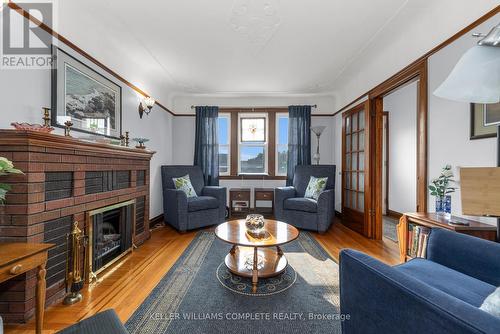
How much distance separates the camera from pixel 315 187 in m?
3.66

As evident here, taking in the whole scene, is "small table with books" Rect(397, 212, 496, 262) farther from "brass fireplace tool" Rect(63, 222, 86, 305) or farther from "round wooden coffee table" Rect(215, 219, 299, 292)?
"brass fireplace tool" Rect(63, 222, 86, 305)

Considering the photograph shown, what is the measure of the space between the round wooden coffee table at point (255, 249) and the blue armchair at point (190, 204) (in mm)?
1200

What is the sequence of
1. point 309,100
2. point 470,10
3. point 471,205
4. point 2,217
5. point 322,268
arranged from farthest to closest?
1. point 309,100
2. point 322,268
3. point 470,10
4. point 2,217
5. point 471,205

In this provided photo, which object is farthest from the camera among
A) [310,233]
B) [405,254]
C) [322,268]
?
[310,233]

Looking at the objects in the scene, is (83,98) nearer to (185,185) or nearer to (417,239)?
(185,185)

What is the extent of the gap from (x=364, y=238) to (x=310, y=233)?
751 mm

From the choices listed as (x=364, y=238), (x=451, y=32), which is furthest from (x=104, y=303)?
(x=451, y=32)

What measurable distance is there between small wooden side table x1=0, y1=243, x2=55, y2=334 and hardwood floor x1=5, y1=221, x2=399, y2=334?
320 mm

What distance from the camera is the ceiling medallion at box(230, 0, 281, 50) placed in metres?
1.94

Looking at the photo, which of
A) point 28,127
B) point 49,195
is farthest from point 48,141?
point 49,195

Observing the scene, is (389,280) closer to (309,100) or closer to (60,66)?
(60,66)

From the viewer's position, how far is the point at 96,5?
196cm

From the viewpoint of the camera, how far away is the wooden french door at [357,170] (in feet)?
10.3

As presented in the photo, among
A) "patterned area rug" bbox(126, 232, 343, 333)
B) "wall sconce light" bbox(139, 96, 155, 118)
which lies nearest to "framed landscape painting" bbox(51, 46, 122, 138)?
"wall sconce light" bbox(139, 96, 155, 118)
